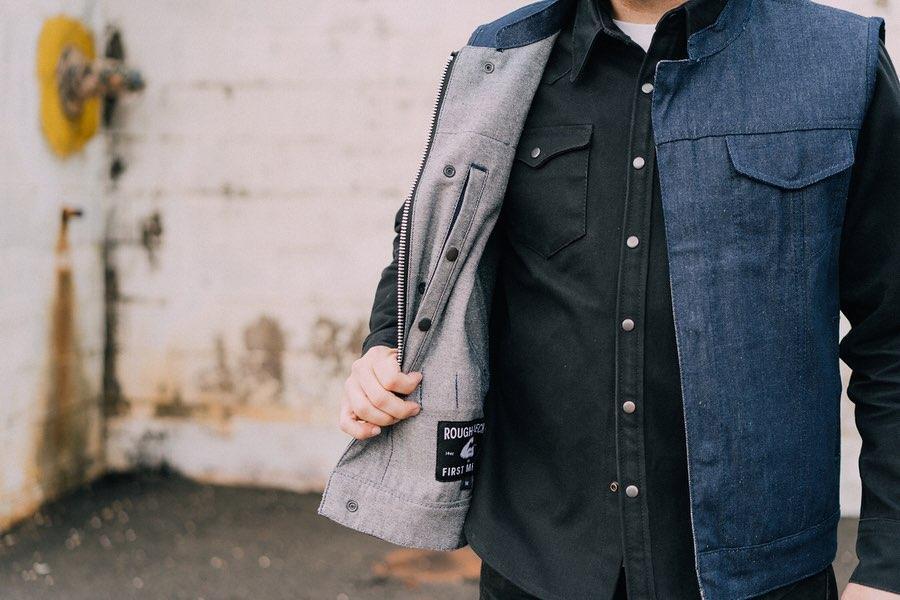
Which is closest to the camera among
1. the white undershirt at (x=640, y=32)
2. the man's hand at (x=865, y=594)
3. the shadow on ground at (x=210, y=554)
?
the man's hand at (x=865, y=594)

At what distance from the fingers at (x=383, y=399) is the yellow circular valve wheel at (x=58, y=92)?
3251mm

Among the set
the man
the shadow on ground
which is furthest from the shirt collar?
the shadow on ground

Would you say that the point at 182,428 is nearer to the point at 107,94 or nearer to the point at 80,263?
the point at 80,263

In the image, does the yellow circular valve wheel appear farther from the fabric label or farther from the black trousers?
the black trousers

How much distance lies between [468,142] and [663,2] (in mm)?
423

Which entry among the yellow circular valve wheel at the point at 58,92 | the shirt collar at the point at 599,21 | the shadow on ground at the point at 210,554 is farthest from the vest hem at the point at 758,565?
the yellow circular valve wheel at the point at 58,92

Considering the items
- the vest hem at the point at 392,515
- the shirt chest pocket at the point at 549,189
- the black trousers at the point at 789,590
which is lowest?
the black trousers at the point at 789,590

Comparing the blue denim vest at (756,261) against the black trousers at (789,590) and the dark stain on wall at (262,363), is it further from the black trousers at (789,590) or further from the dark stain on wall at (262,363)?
the dark stain on wall at (262,363)

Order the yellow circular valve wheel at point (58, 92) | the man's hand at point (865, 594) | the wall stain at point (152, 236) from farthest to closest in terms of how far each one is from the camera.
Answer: the wall stain at point (152, 236) < the yellow circular valve wheel at point (58, 92) < the man's hand at point (865, 594)

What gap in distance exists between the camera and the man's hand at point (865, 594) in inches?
52.4

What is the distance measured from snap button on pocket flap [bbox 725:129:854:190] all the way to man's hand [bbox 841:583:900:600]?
628mm

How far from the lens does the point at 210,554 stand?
12.9ft

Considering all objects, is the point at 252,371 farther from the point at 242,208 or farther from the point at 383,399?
the point at 383,399

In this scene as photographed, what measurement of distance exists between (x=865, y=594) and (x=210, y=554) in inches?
125
